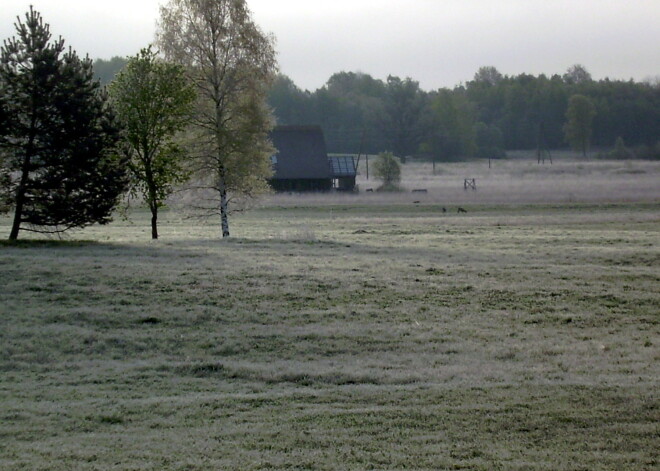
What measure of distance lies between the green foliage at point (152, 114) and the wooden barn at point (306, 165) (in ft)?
132

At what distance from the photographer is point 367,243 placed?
29281mm

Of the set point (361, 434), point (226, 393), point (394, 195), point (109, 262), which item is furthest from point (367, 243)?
point (394, 195)

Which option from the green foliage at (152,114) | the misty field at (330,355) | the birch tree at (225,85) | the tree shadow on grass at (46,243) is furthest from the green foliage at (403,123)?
the tree shadow on grass at (46,243)

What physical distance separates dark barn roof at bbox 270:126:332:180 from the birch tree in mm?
37784

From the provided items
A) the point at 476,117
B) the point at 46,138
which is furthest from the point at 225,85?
the point at 476,117

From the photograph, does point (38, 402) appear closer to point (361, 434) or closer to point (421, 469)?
point (361, 434)

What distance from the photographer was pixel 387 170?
71375 mm

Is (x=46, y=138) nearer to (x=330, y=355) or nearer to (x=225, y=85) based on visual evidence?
(x=225, y=85)

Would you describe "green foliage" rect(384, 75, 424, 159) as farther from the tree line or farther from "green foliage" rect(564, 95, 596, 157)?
"green foliage" rect(564, 95, 596, 157)

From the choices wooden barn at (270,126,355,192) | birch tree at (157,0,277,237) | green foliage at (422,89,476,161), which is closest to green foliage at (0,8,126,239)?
birch tree at (157,0,277,237)

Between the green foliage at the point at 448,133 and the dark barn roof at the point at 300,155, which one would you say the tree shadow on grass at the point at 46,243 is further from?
the green foliage at the point at 448,133

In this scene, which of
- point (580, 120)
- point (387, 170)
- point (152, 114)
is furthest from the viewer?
point (580, 120)

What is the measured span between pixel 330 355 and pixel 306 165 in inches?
2426

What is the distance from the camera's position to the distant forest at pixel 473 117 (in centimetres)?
12294
